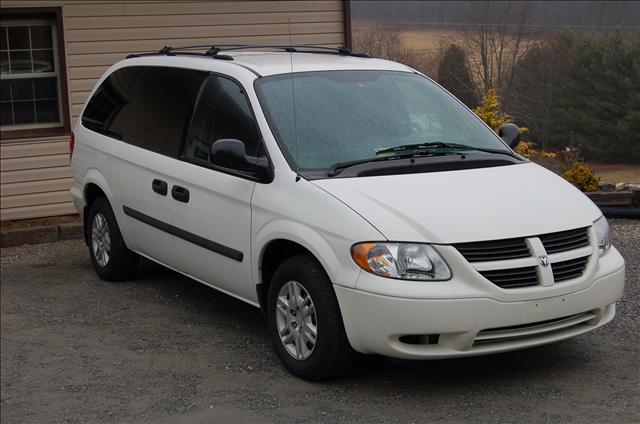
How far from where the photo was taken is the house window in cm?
1079

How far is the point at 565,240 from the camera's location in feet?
18.6

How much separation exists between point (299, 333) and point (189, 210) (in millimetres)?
1421

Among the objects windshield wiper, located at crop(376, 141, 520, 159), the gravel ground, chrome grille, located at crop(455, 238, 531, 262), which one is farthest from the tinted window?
chrome grille, located at crop(455, 238, 531, 262)

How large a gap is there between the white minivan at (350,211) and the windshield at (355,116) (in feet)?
0.04

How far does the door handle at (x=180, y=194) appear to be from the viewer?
691cm

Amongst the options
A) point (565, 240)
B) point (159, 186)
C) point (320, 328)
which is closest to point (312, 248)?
point (320, 328)

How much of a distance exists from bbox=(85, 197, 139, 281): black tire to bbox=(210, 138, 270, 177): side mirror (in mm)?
2217

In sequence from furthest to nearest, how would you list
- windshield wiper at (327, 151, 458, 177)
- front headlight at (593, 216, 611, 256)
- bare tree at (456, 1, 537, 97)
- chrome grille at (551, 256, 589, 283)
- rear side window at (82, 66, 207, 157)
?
1. bare tree at (456, 1, 537, 97)
2. rear side window at (82, 66, 207, 157)
3. windshield wiper at (327, 151, 458, 177)
4. front headlight at (593, 216, 611, 256)
5. chrome grille at (551, 256, 589, 283)

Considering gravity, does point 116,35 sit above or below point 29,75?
above

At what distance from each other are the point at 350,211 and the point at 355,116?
1.16m

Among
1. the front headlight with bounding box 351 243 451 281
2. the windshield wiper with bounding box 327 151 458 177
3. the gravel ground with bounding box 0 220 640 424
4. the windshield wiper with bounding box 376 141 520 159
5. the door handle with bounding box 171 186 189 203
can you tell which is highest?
the windshield wiper with bounding box 376 141 520 159

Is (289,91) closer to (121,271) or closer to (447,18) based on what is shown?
(121,271)

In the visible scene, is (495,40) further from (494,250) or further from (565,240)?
(494,250)

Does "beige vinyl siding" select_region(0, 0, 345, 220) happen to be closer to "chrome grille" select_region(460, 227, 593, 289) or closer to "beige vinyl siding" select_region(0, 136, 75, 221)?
"beige vinyl siding" select_region(0, 136, 75, 221)
